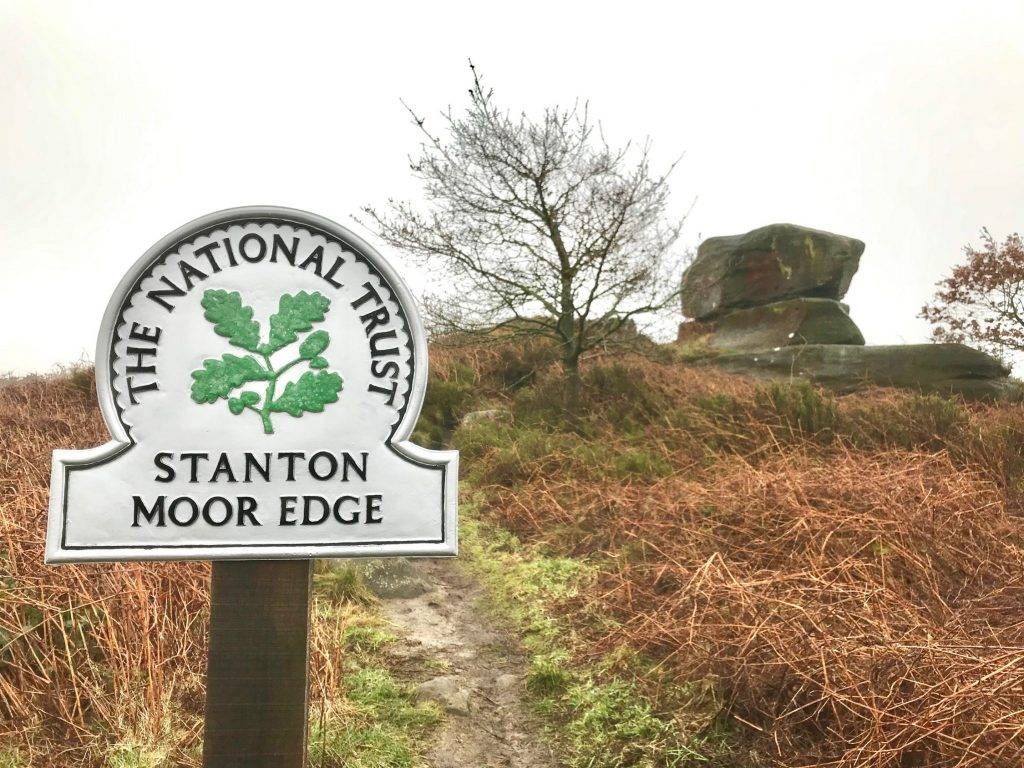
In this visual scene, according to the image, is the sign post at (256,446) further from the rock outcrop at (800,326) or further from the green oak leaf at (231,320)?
the rock outcrop at (800,326)

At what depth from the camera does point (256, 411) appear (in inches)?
87.3

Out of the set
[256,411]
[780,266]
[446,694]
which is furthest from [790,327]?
[256,411]

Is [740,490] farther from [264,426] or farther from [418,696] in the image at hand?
[264,426]

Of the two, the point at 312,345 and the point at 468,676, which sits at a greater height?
the point at 312,345

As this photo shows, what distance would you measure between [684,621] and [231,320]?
2.94m

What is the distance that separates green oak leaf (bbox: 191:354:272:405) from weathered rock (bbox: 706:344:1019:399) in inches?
422

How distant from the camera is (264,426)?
7.30 ft

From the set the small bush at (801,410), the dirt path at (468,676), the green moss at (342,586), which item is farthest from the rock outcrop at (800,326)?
the green moss at (342,586)

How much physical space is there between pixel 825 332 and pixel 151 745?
538 inches

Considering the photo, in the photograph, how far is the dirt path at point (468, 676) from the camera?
3422 mm

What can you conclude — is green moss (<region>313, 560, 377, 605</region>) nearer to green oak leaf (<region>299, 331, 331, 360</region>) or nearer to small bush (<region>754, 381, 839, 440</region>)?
green oak leaf (<region>299, 331, 331, 360</region>)

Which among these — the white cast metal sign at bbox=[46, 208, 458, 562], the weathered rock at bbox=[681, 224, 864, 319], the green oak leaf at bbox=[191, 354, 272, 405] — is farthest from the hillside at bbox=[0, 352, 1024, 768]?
the weathered rock at bbox=[681, 224, 864, 319]

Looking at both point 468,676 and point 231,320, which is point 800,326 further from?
point 231,320

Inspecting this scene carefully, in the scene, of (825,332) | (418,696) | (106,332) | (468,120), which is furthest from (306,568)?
(825,332)
